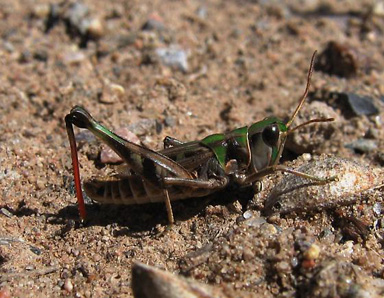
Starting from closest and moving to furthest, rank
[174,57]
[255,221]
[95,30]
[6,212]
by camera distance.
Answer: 1. [255,221]
2. [6,212]
3. [174,57]
4. [95,30]

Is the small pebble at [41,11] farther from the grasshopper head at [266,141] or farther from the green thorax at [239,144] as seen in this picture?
the grasshopper head at [266,141]

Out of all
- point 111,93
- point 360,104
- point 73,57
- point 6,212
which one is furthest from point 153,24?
point 6,212

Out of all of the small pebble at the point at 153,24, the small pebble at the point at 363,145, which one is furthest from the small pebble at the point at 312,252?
the small pebble at the point at 153,24

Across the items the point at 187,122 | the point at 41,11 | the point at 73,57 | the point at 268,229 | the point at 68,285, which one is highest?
the point at 41,11

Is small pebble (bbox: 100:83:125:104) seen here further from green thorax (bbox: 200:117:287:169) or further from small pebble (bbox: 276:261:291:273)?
small pebble (bbox: 276:261:291:273)

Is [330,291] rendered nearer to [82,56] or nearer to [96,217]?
[96,217]

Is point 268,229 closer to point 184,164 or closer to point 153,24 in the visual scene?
point 184,164
